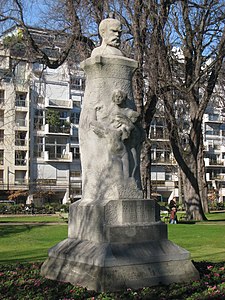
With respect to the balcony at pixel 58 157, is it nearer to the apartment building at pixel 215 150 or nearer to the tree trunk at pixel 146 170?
the apartment building at pixel 215 150

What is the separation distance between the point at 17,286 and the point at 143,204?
90.8 inches

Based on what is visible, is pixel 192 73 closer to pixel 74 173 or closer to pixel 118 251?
pixel 118 251

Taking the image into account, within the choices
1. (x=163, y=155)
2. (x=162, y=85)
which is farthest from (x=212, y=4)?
(x=163, y=155)

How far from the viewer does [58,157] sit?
221 ft

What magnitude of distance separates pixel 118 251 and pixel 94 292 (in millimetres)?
723

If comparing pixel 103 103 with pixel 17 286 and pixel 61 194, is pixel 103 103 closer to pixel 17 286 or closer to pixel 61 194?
pixel 17 286

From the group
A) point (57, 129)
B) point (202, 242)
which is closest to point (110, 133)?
point (202, 242)

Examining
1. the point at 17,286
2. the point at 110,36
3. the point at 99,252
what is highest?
the point at 110,36

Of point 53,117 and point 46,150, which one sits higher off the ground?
point 53,117

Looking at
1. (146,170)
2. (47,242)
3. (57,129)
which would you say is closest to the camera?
(47,242)

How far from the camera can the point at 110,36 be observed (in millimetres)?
9250

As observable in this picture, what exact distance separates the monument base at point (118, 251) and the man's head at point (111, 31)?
109 inches

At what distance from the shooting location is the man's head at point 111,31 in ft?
30.2

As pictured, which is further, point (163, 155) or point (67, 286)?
point (163, 155)
